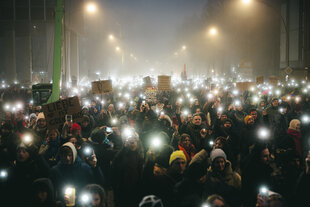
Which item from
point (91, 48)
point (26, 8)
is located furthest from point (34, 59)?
point (91, 48)

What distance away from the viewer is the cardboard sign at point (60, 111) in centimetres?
775

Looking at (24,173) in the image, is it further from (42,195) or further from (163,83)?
(163,83)

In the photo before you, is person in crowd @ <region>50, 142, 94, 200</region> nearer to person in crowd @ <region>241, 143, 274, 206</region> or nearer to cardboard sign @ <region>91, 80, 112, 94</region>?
person in crowd @ <region>241, 143, 274, 206</region>

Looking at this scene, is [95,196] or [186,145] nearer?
[95,196]

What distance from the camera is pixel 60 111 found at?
26.3ft

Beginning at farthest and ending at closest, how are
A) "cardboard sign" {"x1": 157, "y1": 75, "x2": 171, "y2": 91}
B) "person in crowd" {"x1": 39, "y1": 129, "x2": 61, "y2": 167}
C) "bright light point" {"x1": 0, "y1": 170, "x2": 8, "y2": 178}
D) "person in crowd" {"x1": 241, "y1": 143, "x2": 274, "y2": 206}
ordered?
"cardboard sign" {"x1": 157, "y1": 75, "x2": 171, "y2": 91} → "person in crowd" {"x1": 39, "y1": 129, "x2": 61, "y2": 167} → "person in crowd" {"x1": 241, "y1": 143, "x2": 274, "y2": 206} → "bright light point" {"x1": 0, "y1": 170, "x2": 8, "y2": 178}

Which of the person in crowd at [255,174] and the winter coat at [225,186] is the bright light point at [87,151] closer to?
the winter coat at [225,186]

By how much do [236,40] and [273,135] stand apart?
4642 cm

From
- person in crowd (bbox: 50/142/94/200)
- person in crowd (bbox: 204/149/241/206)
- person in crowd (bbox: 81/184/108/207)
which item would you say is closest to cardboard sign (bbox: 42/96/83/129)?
person in crowd (bbox: 50/142/94/200)

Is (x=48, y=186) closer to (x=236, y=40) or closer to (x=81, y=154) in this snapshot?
(x=81, y=154)

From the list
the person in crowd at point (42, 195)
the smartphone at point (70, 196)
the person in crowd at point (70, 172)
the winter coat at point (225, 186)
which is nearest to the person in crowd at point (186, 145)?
the winter coat at point (225, 186)

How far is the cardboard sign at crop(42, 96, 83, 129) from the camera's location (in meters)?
7.75

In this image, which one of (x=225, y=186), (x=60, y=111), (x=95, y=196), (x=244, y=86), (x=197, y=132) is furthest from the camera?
(x=244, y=86)

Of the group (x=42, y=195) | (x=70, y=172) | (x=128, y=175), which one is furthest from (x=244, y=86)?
(x=42, y=195)
